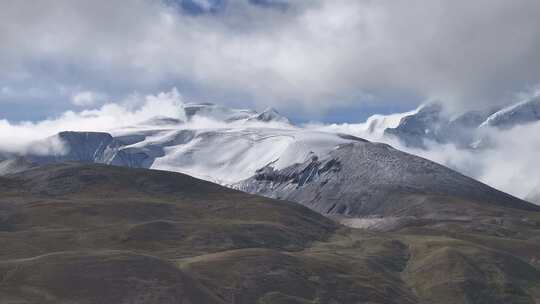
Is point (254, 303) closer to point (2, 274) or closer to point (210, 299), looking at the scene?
point (210, 299)

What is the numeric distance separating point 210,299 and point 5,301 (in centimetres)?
4527

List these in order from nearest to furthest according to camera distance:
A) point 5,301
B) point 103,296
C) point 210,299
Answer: point 5,301, point 103,296, point 210,299

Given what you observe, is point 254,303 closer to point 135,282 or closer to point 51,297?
point 135,282

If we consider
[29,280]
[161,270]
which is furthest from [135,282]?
[29,280]

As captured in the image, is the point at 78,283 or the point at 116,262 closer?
the point at 78,283

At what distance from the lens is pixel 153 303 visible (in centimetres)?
17675

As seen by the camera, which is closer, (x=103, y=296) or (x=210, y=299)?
(x=103, y=296)

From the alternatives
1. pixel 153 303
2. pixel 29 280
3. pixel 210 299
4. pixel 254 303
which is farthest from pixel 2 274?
pixel 254 303

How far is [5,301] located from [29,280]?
1546cm

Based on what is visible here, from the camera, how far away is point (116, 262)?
192 metres

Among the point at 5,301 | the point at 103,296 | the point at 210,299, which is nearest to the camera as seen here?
the point at 5,301

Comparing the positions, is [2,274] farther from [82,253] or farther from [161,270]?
[161,270]

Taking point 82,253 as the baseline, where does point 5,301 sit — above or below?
below

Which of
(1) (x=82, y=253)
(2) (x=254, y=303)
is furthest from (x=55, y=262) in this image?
(2) (x=254, y=303)
